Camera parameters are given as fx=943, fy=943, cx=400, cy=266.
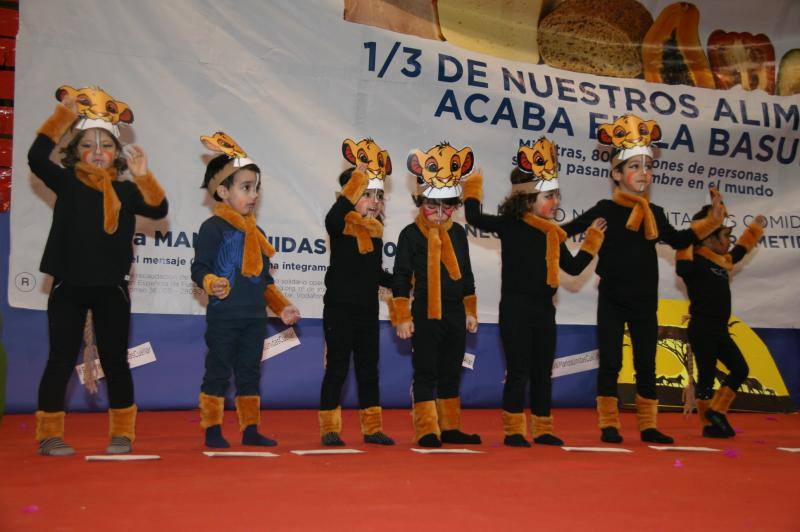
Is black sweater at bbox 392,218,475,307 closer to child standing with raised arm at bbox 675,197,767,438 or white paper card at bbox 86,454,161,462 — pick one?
white paper card at bbox 86,454,161,462

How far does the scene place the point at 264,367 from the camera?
5844 millimetres

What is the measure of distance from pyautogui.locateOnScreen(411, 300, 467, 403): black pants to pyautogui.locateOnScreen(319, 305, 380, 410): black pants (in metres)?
0.20

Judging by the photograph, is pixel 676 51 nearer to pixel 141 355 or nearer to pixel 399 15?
pixel 399 15

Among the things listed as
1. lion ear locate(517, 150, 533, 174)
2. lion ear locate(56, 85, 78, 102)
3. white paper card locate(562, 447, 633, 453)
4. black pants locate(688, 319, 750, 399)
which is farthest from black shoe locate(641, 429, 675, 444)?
lion ear locate(56, 85, 78, 102)

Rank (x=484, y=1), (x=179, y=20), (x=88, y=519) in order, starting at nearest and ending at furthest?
(x=88, y=519)
(x=179, y=20)
(x=484, y=1)

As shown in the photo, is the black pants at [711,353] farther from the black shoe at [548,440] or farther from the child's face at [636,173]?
the black shoe at [548,440]

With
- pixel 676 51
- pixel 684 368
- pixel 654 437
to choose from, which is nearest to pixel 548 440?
pixel 654 437

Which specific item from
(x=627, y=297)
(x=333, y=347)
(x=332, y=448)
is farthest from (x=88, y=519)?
(x=627, y=297)

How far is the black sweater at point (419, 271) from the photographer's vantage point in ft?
14.5

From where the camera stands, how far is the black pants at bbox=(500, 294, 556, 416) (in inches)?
174

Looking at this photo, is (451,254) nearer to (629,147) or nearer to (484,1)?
(629,147)

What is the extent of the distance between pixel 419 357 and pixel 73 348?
1525 millimetres

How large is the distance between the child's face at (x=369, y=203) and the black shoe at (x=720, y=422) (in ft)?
7.14

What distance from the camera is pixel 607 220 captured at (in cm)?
476
